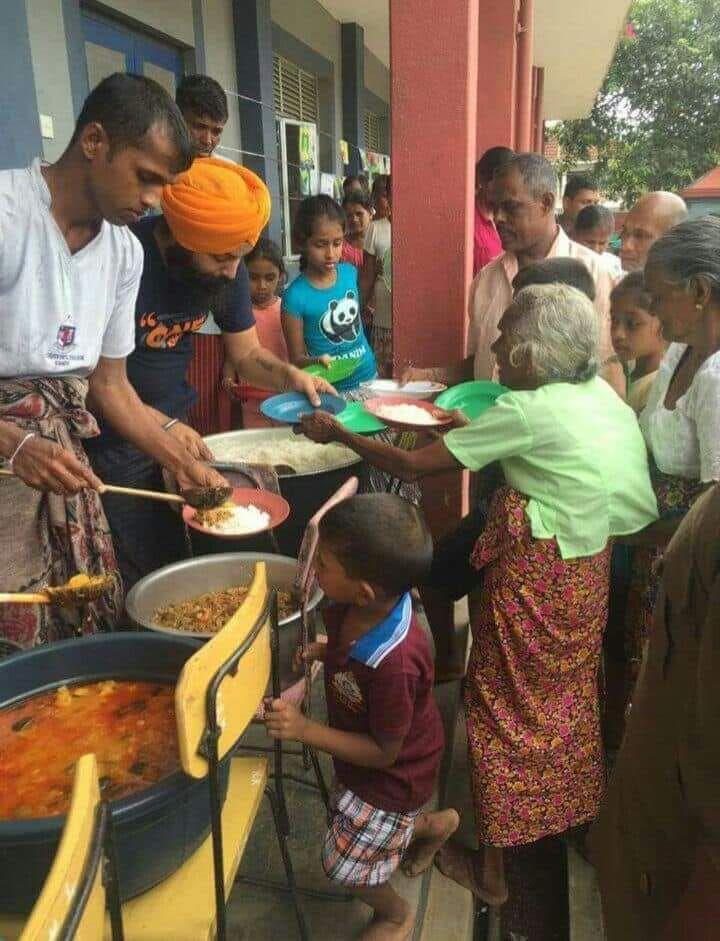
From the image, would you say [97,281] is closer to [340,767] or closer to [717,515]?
[340,767]

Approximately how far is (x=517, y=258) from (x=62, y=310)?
1921 mm

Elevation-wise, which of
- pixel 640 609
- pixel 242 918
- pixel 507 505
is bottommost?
pixel 242 918

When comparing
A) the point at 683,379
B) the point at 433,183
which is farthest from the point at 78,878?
the point at 433,183

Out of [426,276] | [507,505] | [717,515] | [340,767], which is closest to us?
[717,515]

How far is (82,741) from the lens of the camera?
57.9 inches

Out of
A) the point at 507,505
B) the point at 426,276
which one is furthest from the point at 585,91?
the point at 507,505

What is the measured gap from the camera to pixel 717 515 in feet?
2.98

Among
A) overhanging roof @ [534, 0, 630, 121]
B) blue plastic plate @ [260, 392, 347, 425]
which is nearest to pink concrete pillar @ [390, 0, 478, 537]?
blue plastic plate @ [260, 392, 347, 425]

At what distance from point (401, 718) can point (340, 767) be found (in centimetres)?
29

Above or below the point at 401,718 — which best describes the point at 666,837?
above

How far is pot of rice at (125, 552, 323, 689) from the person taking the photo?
201cm

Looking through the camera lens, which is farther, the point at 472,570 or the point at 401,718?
the point at 472,570

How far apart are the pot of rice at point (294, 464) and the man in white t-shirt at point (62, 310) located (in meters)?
0.72

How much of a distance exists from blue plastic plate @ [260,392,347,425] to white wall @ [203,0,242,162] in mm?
4325
